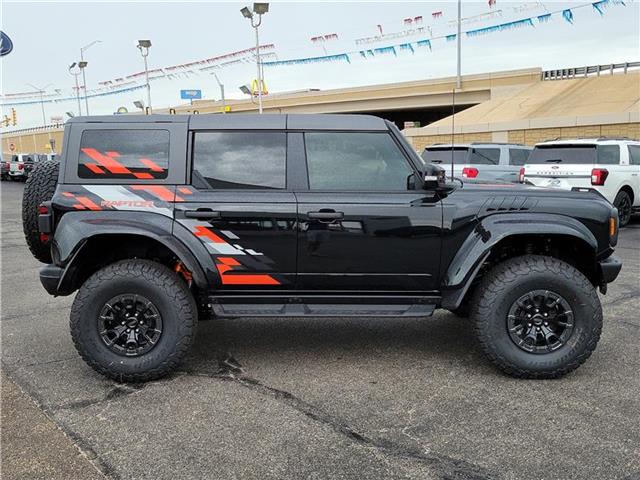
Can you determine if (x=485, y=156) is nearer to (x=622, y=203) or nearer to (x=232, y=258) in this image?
(x=622, y=203)

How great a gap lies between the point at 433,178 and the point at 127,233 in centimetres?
218

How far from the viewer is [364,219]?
412 centimetres

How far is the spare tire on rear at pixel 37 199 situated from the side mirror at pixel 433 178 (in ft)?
9.08

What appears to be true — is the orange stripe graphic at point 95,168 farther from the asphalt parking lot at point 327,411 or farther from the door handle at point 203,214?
the asphalt parking lot at point 327,411

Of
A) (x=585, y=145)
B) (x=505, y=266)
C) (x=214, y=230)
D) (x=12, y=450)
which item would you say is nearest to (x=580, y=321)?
(x=505, y=266)

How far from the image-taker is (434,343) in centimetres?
501

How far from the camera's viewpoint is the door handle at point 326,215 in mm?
4102

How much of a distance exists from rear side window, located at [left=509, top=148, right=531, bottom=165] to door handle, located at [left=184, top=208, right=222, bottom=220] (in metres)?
11.8

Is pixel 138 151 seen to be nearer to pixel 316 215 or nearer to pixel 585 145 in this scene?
pixel 316 215

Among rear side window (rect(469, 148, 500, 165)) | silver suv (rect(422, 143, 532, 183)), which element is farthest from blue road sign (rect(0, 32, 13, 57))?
rear side window (rect(469, 148, 500, 165))

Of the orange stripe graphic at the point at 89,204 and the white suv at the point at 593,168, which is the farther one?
Result: the white suv at the point at 593,168

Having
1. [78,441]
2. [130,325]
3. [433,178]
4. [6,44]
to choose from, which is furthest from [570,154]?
[6,44]

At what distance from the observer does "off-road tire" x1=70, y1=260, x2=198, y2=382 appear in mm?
4086

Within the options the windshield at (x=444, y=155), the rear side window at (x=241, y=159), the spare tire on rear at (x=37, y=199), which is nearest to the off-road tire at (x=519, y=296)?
the rear side window at (x=241, y=159)
